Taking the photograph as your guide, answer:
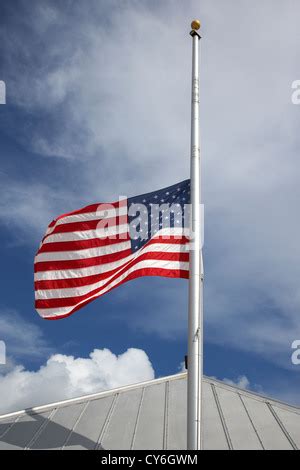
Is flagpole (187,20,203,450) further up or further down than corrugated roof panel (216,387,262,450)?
further up

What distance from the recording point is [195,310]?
11805 millimetres

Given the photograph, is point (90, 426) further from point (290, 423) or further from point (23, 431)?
point (290, 423)

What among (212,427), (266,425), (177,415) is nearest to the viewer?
(212,427)

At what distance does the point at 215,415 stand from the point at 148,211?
7616 mm

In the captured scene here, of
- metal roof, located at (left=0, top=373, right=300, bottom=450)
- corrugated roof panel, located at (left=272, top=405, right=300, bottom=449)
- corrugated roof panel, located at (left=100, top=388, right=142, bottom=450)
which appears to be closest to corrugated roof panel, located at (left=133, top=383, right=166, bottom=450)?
metal roof, located at (left=0, top=373, right=300, bottom=450)

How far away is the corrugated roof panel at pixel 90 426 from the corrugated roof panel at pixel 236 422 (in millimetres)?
4154

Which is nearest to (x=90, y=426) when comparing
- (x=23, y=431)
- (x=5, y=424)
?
(x=23, y=431)

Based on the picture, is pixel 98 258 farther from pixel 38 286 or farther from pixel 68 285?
pixel 38 286

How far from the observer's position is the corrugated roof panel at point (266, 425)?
14.3 metres

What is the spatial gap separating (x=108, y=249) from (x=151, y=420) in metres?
6.18

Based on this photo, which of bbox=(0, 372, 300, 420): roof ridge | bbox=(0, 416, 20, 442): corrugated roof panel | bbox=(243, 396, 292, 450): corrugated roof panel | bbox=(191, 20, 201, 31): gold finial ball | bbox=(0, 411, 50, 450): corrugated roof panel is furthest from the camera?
bbox=(0, 372, 300, 420): roof ridge

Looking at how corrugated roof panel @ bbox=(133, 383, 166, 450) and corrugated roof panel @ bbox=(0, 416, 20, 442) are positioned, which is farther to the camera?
corrugated roof panel @ bbox=(0, 416, 20, 442)

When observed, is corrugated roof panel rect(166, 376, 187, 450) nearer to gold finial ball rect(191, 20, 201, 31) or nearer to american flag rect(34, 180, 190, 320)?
american flag rect(34, 180, 190, 320)

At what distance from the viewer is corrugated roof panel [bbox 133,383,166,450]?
14445 millimetres
